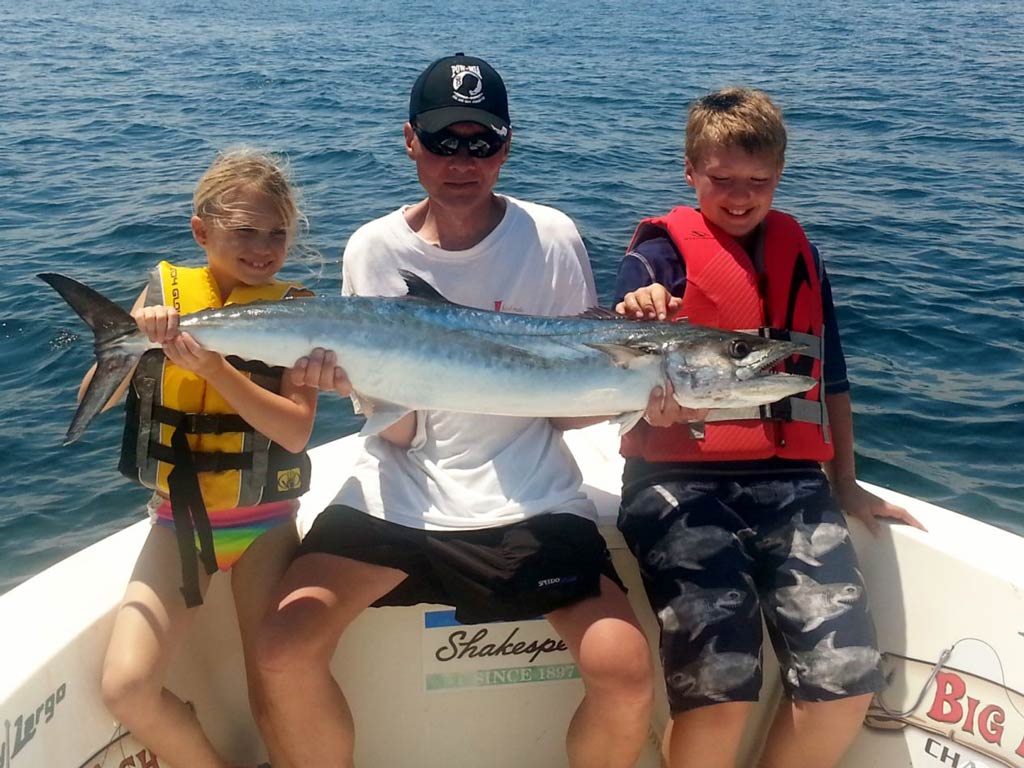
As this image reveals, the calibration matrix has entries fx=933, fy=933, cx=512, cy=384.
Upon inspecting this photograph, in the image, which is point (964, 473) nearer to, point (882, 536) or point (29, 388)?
point (882, 536)

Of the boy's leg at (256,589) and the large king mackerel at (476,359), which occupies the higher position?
the large king mackerel at (476,359)

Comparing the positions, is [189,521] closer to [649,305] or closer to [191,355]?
[191,355]

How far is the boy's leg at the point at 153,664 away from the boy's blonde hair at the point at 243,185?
1179 millimetres

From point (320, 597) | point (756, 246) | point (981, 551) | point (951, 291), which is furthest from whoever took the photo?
point (951, 291)

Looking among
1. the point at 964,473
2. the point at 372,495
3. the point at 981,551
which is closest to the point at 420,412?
the point at 372,495

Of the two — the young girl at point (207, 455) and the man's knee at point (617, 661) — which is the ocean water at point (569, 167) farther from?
the man's knee at point (617, 661)

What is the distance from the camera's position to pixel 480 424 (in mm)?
3229

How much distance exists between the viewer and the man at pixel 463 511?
277cm

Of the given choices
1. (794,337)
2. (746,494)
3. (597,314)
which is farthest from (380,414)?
(794,337)

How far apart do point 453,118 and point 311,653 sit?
1.75m

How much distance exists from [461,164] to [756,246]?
46.3 inches

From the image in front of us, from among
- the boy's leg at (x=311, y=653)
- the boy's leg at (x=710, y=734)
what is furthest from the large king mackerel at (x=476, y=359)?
the boy's leg at (x=710, y=734)

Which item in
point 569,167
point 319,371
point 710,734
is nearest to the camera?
point 710,734

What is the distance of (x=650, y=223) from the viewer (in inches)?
140
